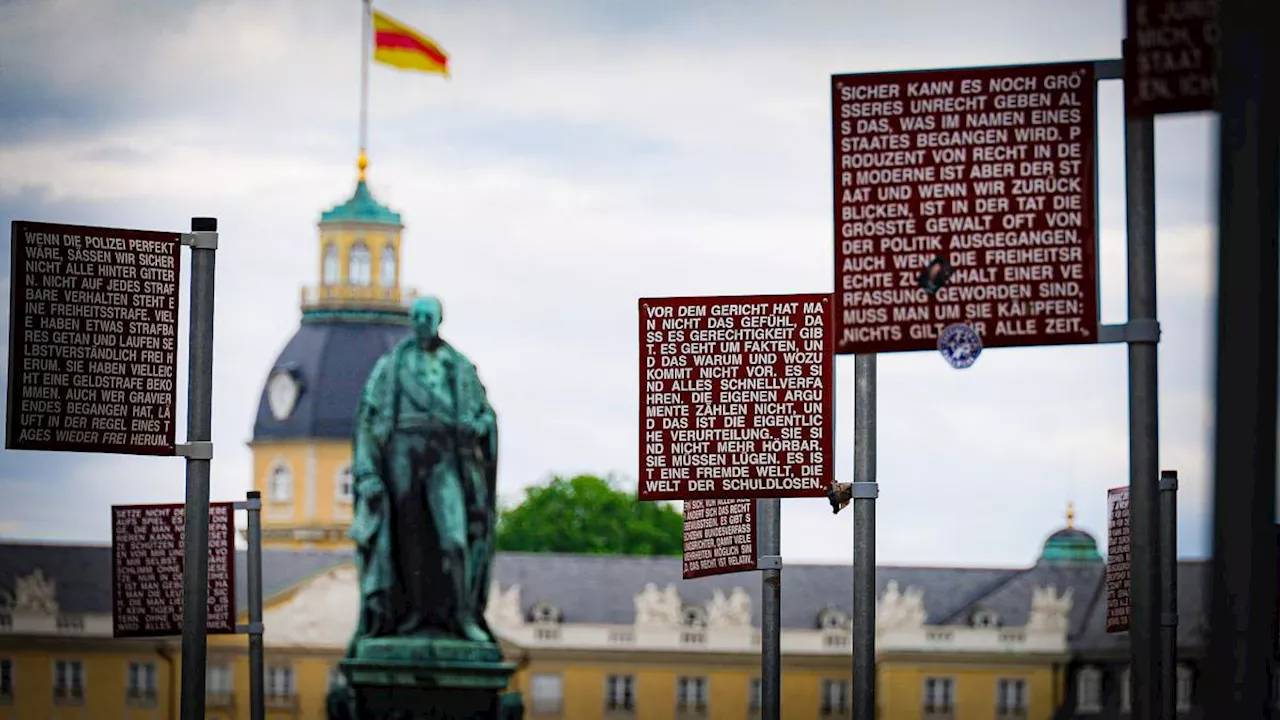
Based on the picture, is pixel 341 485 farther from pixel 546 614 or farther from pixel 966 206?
pixel 966 206

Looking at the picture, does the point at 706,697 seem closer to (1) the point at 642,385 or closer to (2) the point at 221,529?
(2) the point at 221,529

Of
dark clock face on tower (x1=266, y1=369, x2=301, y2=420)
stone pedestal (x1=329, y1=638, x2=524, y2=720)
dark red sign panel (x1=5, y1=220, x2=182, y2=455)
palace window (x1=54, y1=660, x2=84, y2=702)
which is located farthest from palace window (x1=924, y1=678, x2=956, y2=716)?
dark red sign panel (x1=5, y1=220, x2=182, y2=455)

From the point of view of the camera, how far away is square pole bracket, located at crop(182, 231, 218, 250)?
1137 inches

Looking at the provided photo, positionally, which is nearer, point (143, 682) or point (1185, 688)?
point (1185, 688)

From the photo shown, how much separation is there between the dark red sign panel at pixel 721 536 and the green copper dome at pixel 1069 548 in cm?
10263

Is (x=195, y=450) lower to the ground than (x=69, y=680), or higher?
higher

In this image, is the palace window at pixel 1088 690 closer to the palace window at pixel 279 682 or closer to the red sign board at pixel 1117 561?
the palace window at pixel 279 682

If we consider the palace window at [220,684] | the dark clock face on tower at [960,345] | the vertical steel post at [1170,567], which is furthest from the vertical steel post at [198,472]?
the palace window at [220,684]

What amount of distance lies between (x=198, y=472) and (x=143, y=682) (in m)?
95.9

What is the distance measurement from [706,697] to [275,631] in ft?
55.7

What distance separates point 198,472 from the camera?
28688 millimetres

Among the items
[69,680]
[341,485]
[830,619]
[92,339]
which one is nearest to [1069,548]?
[830,619]

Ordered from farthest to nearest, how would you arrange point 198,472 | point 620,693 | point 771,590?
point 620,693 → point 771,590 → point 198,472

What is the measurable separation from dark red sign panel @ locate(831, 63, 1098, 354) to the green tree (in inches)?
5017
